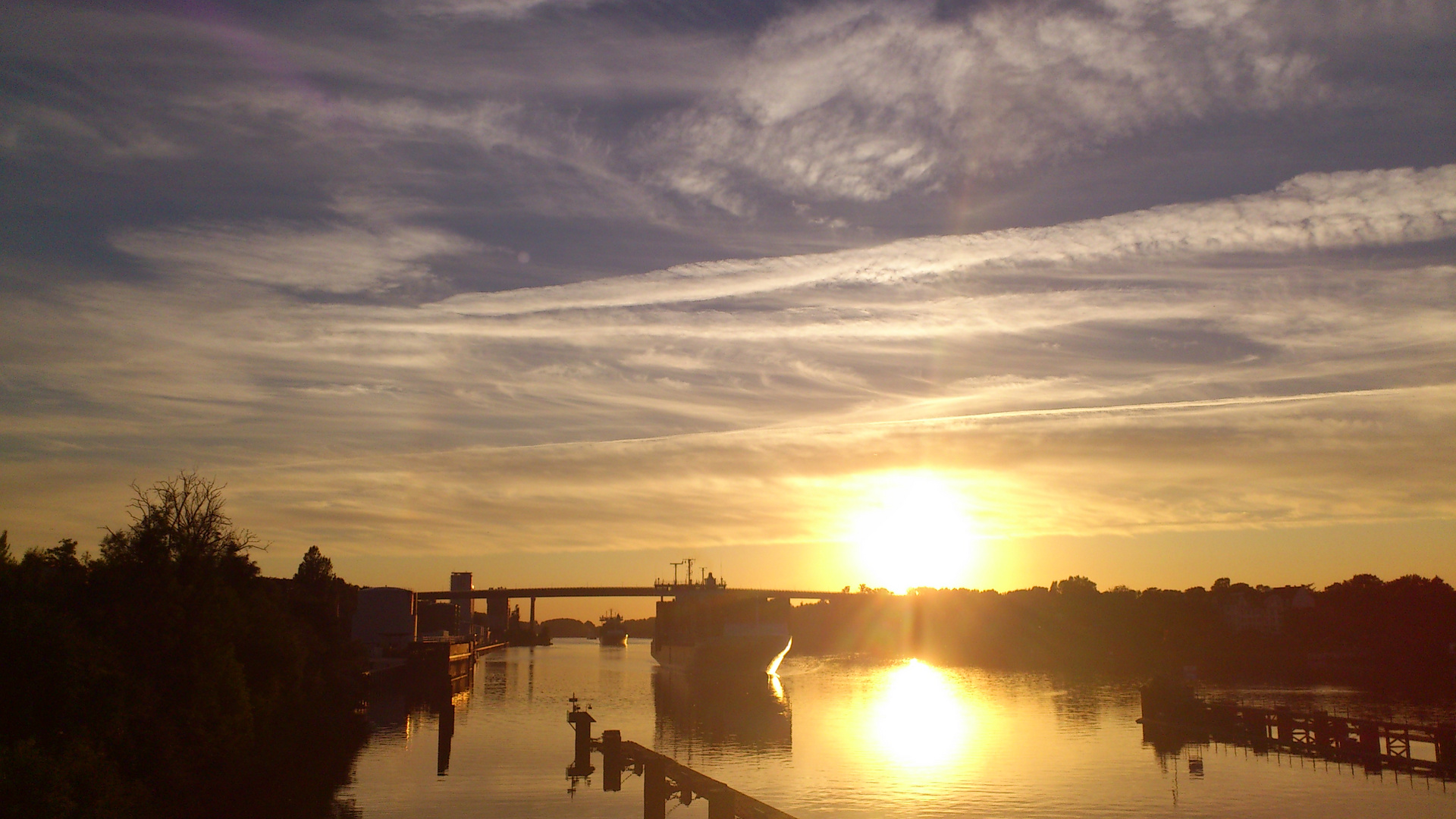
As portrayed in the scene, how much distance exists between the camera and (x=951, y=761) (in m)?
58.7

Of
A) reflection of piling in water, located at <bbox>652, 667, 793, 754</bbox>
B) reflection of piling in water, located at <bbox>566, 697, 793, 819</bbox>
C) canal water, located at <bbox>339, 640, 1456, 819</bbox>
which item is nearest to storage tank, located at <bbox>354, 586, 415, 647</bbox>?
reflection of piling in water, located at <bbox>652, 667, 793, 754</bbox>

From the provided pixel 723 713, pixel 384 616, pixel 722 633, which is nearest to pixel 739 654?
pixel 722 633

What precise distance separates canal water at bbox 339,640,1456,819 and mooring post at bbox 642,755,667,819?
3.97m

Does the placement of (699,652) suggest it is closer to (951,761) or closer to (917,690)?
(917,690)

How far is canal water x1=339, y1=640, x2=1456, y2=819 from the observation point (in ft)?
149

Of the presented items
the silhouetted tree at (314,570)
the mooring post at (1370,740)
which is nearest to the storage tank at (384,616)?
the silhouetted tree at (314,570)

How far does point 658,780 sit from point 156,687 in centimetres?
2159

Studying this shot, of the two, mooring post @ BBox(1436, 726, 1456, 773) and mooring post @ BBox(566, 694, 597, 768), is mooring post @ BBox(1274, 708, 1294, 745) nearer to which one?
mooring post @ BBox(1436, 726, 1456, 773)

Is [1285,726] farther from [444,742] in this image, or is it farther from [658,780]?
[444,742]

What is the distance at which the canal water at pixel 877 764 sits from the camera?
45.3 metres

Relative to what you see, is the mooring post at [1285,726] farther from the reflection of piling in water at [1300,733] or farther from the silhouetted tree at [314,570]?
the silhouetted tree at [314,570]

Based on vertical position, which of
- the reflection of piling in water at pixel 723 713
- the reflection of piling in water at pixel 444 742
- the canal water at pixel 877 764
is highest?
the reflection of piling in water at pixel 444 742

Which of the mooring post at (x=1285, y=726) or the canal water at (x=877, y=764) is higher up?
the mooring post at (x=1285, y=726)

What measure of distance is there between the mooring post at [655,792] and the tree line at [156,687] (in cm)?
1467
